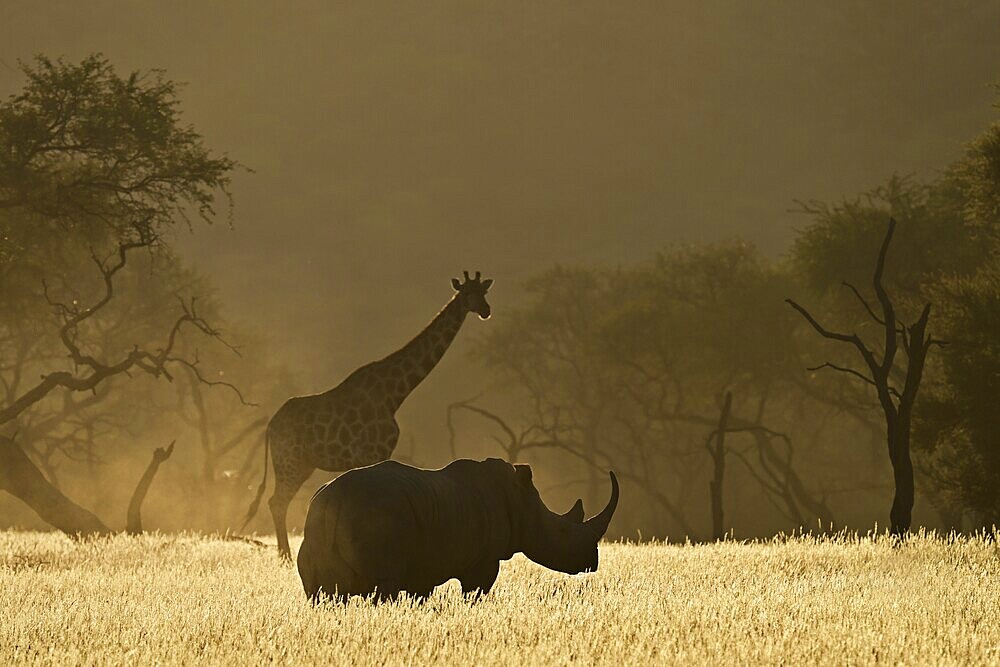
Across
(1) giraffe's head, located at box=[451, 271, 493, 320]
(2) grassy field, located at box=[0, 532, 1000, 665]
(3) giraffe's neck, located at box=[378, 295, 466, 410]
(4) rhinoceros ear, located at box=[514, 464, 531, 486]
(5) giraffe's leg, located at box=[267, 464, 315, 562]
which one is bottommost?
(2) grassy field, located at box=[0, 532, 1000, 665]

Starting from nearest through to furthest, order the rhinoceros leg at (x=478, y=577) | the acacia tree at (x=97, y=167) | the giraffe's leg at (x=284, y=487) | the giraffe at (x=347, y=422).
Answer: the rhinoceros leg at (x=478, y=577), the giraffe at (x=347, y=422), the giraffe's leg at (x=284, y=487), the acacia tree at (x=97, y=167)

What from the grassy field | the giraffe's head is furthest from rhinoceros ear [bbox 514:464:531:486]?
the giraffe's head

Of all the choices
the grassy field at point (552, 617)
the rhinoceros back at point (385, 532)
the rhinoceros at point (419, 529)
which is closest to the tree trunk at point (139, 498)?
the grassy field at point (552, 617)

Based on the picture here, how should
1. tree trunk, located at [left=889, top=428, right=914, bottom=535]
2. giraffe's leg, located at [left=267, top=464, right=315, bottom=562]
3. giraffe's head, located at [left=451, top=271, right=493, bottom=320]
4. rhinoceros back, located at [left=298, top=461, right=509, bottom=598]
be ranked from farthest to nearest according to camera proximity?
tree trunk, located at [left=889, top=428, right=914, bottom=535] → giraffe's head, located at [left=451, top=271, right=493, bottom=320] → giraffe's leg, located at [left=267, top=464, right=315, bottom=562] → rhinoceros back, located at [left=298, top=461, right=509, bottom=598]

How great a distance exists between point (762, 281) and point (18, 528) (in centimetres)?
2582

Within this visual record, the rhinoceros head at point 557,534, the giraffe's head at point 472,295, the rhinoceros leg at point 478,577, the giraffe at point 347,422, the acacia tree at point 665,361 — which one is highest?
the acacia tree at point 665,361

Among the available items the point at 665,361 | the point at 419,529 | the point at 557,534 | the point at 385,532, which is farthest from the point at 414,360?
the point at 665,361

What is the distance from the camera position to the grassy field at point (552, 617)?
321 inches

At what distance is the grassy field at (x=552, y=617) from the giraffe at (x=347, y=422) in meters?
2.52

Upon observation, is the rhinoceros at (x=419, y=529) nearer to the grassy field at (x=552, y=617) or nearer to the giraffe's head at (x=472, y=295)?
the grassy field at (x=552, y=617)

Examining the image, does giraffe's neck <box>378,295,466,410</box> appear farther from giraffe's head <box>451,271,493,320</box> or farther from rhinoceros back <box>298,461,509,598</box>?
rhinoceros back <box>298,461,509,598</box>

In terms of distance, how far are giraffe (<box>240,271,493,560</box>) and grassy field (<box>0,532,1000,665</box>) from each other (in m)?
2.52

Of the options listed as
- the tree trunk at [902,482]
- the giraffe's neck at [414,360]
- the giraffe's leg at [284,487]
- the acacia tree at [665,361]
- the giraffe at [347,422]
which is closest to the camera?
the giraffe at [347,422]

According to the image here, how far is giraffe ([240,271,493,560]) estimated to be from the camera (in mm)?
17703
